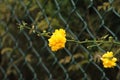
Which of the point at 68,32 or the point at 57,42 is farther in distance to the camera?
the point at 68,32

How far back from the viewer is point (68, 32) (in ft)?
9.02

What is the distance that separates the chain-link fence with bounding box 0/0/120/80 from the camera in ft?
8.55

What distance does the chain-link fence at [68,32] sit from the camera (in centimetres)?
261

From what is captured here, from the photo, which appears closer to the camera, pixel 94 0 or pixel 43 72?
pixel 94 0

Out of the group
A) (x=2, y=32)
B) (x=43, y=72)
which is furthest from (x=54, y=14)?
(x=2, y=32)

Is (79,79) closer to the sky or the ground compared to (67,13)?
closer to the ground

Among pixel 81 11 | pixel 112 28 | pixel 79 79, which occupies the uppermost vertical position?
pixel 81 11

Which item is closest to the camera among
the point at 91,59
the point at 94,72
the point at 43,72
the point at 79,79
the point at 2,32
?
the point at 91,59

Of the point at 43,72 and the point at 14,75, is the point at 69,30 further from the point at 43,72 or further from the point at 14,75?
the point at 14,75

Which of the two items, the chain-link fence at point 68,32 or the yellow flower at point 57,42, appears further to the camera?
the chain-link fence at point 68,32

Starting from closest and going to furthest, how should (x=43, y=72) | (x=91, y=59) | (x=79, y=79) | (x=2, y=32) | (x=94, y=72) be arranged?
(x=91, y=59)
(x=94, y=72)
(x=79, y=79)
(x=43, y=72)
(x=2, y=32)

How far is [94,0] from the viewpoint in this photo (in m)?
2.61

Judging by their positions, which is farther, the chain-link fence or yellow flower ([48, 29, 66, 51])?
the chain-link fence

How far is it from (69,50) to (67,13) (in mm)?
267
